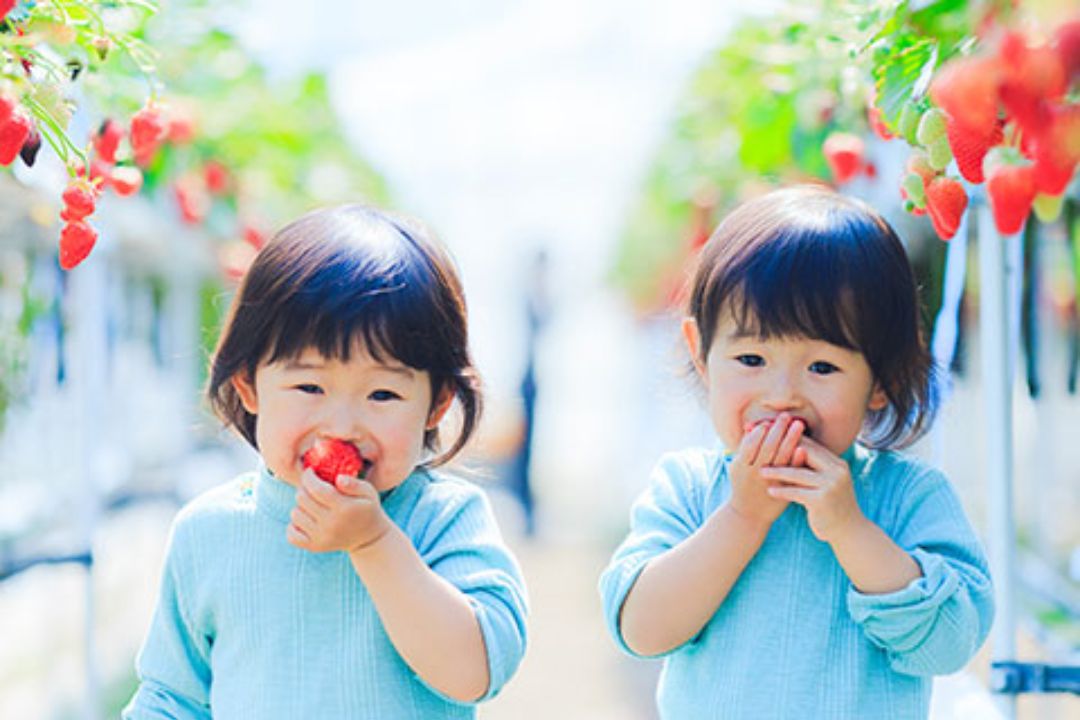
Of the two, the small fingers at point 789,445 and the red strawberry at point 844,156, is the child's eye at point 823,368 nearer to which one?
the small fingers at point 789,445

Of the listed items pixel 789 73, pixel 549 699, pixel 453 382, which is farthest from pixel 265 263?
pixel 549 699

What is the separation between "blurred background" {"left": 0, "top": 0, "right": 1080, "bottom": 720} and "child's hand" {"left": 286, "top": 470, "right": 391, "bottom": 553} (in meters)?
0.34

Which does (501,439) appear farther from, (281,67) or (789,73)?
(789,73)

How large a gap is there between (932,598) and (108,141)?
1.17 meters

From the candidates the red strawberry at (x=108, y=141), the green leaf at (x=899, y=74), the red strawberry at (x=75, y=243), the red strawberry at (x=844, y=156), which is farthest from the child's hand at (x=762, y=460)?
the red strawberry at (x=844, y=156)

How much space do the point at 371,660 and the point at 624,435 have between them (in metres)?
10.1

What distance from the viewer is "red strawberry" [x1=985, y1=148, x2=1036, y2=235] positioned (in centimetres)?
91

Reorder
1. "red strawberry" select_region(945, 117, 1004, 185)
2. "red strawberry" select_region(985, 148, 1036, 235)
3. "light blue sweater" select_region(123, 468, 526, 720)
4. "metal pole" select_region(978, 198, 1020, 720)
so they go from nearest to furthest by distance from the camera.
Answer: "red strawberry" select_region(985, 148, 1036, 235) < "red strawberry" select_region(945, 117, 1004, 185) < "light blue sweater" select_region(123, 468, 526, 720) < "metal pole" select_region(978, 198, 1020, 720)

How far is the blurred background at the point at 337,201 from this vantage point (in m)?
2.07

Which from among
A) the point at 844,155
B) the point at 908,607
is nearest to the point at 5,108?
the point at 908,607

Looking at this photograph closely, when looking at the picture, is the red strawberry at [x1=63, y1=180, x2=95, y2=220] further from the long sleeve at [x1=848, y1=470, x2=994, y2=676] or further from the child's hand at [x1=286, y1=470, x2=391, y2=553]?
the long sleeve at [x1=848, y1=470, x2=994, y2=676]

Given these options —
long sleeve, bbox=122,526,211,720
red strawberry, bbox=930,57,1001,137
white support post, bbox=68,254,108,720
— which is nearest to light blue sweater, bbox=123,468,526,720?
long sleeve, bbox=122,526,211,720

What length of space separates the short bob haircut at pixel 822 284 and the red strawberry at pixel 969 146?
0.69 feet

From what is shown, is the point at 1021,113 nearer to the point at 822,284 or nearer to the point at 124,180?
the point at 822,284
